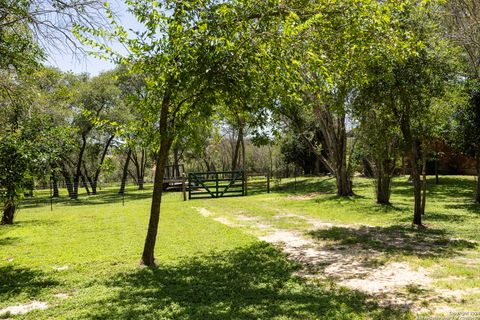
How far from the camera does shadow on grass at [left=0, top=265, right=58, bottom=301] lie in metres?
6.51

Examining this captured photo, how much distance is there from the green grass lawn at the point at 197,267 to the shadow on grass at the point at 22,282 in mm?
21

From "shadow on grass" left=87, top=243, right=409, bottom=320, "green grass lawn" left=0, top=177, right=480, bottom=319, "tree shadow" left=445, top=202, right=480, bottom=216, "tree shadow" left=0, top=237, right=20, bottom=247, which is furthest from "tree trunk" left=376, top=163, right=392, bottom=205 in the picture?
"tree shadow" left=0, top=237, right=20, bottom=247

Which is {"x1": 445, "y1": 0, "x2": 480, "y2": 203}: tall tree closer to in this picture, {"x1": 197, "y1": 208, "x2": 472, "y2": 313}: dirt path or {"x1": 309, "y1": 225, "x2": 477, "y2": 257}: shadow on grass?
{"x1": 309, "y1": 225, "x2": 477, "y2": 257}: shadow on grass

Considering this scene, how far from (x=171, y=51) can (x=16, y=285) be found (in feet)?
16.0

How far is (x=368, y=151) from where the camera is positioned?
600 inches

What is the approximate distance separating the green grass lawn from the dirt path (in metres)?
0.28

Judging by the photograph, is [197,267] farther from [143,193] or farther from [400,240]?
[143,193]

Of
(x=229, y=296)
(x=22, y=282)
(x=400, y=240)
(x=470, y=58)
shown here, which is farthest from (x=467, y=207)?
(x=22, y=282)

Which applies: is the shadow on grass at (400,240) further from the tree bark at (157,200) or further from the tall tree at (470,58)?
the tall tree at (470,58)

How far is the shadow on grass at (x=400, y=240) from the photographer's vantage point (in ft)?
27.5

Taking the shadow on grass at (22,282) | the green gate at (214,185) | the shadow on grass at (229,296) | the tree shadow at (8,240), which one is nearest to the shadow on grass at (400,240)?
the shadow on grass at (229,296)

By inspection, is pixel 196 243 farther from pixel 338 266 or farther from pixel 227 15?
pixel 227 15

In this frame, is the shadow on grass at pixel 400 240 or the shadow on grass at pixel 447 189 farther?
the shadow on grass at pixel 447 189

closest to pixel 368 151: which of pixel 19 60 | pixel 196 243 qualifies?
pixel 196 243
